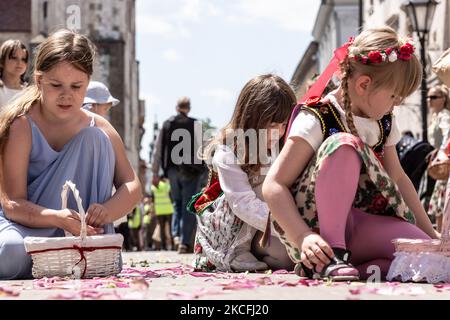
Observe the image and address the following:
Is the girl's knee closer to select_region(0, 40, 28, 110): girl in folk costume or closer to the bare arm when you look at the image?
the bare arm

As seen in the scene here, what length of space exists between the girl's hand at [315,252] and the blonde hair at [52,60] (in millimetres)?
1562

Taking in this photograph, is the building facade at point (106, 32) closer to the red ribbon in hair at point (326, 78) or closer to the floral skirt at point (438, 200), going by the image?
the floral skirt at point (438, 200)

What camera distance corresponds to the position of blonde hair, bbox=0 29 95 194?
504 cm

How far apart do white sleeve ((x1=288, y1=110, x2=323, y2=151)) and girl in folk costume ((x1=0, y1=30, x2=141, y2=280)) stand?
101cm

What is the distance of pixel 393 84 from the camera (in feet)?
14.4

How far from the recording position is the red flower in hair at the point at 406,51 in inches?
173

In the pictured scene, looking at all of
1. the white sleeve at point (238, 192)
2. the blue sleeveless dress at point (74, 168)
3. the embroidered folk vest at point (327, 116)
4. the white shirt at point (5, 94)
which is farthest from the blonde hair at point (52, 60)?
the white shirt at point (5, 94)

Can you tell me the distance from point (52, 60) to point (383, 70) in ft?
5.42

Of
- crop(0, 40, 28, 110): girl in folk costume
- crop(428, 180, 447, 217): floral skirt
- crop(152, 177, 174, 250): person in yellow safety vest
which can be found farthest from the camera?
crop(152, 177, 174, 250): person in yellow safety vest

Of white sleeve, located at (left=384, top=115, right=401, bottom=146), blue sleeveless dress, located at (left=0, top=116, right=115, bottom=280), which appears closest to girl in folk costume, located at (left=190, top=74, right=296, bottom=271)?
blue sleeveless dress, located at (left=0, top=116, right=115, bottom=280)
